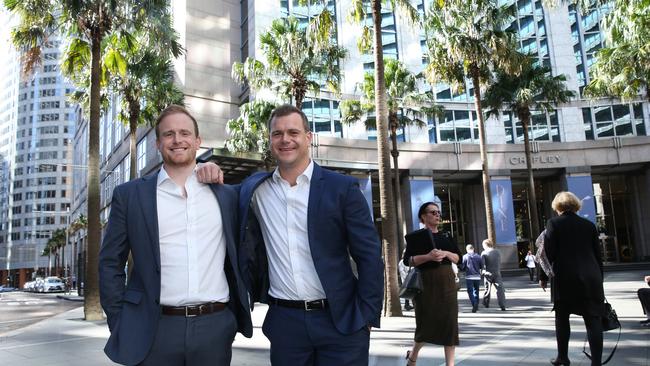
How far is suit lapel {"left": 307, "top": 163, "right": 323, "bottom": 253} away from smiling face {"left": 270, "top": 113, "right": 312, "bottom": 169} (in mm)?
136

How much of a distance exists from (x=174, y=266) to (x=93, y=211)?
1347 cm

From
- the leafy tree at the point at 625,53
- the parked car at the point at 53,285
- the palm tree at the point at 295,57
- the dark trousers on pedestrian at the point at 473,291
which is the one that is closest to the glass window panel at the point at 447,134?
the leafy tree at the point at 625,53

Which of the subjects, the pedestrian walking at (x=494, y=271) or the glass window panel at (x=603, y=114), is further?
the glass window panel at (x=603, y=114)

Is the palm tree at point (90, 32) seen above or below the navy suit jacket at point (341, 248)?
above

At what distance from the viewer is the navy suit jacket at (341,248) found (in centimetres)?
261

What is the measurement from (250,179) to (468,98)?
3740cm

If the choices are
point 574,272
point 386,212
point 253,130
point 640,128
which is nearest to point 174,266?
point 574,272

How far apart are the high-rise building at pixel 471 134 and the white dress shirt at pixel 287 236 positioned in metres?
27.4

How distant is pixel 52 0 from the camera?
15000 mm

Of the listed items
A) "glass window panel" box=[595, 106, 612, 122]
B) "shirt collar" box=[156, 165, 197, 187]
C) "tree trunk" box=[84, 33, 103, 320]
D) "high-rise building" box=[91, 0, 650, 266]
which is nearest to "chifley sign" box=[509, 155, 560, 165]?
"high-rise building" box=[91, 0, 650, 266]

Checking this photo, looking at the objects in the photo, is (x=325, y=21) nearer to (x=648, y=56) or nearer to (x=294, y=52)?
(x=294, y=52)

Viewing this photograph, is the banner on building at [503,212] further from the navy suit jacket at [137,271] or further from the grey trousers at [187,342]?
the grey trousers at [187,342]

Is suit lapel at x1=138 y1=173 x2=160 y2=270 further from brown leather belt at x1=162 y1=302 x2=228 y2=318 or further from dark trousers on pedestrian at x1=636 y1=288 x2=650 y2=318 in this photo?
dark trousers on pedestrian at x1=636 y1=288 x2=650 y2=318

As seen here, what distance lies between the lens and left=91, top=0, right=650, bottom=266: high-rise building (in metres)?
33.2
